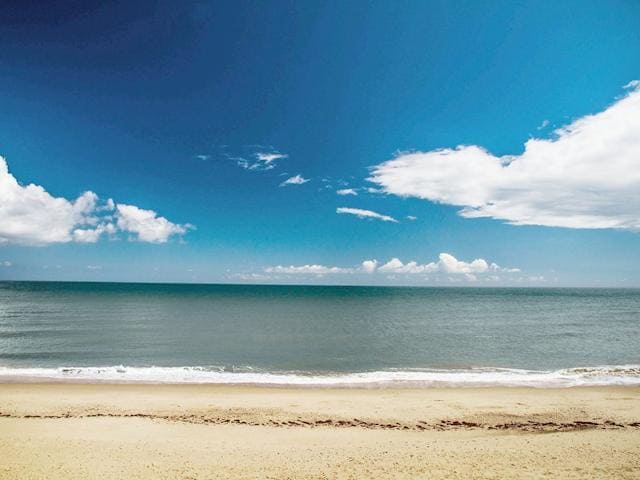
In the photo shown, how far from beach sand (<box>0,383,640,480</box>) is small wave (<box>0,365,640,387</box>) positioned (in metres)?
1.70

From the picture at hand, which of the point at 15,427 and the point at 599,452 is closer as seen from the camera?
the point at 599,452

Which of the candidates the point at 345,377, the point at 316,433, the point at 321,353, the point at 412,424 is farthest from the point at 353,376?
the point at 316,433

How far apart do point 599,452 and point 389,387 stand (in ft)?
38.1

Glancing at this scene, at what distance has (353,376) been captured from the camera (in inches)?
1011

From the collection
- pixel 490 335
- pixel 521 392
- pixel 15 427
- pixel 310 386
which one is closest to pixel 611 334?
pixel 490 335

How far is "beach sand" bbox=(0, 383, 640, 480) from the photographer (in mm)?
10812

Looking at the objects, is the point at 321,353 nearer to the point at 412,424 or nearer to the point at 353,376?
the point at 353,376

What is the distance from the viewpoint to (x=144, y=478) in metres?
10.3

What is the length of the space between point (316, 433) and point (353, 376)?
11.9m

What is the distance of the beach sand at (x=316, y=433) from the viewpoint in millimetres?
10812

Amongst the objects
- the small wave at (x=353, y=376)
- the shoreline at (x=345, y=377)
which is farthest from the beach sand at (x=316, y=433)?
the small wave at (x=353, y=376)

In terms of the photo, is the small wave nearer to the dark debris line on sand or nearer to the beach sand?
the beach sand

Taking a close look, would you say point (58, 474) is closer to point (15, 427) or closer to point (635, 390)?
point (15, 427)

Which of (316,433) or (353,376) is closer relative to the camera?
(316,433)
